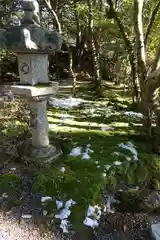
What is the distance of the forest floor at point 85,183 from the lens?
3012 millimetres

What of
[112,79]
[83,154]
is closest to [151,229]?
[83,154]

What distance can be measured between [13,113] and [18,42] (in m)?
3.03

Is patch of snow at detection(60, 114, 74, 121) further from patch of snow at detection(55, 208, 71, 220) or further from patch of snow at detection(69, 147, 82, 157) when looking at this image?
patch of snow at detection(55, 208, 71, 220)

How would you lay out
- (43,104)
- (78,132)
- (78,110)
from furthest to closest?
(78,110) < (78,132) < (43,104)

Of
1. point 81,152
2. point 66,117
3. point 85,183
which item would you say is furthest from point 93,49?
point 85,183

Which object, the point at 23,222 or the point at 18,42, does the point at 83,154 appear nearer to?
the point at 23,222

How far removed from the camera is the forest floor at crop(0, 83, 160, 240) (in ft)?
9.88

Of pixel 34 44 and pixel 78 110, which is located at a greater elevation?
pixel 34 44

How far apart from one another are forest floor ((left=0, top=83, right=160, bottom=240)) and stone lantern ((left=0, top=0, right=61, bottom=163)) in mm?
254

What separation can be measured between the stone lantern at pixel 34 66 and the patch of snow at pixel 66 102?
342 centimetres

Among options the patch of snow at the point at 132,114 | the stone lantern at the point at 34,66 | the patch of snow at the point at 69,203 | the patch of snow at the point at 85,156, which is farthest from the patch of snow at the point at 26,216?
the patch of snow at the point at 132,114

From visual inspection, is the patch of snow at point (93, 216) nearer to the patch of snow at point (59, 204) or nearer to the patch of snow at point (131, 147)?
the patch of snow at point (59, 204)

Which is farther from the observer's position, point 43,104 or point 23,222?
point 43,104

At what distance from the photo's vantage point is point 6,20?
11969 mm
